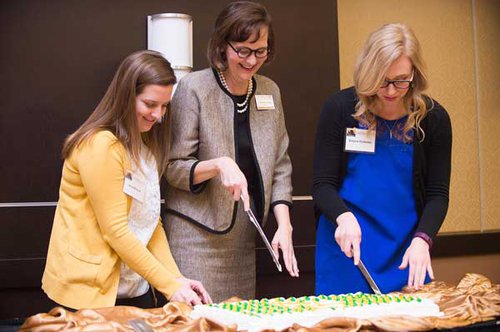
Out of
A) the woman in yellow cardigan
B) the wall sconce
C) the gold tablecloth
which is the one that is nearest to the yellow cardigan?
the woman in yellow cardigan

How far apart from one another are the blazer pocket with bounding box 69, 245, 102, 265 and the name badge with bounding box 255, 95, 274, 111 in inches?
29.3

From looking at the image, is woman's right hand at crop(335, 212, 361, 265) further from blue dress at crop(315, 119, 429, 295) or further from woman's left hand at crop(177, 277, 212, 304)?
woman's left hand at crop(177, 277, 212, 304)

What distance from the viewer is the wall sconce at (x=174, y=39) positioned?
2.99m

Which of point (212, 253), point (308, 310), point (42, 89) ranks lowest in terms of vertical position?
point (308, 310)

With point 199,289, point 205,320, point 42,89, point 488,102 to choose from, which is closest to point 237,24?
point 199,289

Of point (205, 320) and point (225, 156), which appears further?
point (225, 156)

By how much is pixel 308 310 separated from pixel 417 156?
637 millimetres

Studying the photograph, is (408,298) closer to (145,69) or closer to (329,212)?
(329,212)

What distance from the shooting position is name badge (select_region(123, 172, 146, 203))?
1.87 metres

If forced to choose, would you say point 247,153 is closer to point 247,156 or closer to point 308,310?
point 247,156

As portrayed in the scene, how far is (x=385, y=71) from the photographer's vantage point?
198cm

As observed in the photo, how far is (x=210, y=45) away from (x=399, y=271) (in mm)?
900

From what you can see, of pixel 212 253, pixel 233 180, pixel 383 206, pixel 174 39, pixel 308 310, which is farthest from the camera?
pixel 174 39

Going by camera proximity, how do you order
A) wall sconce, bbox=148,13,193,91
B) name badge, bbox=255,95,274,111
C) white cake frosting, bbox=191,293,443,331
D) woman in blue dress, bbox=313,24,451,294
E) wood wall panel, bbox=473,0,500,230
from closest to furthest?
white cake frosting, bbox=191,293,443,331, woman in blue dress, bbox=313,24,451,294, name badge, bbox=255,95,274,111, wall sconce, bbox=148,13,193,91, wood wall panel, bbox=473,0,500,230
